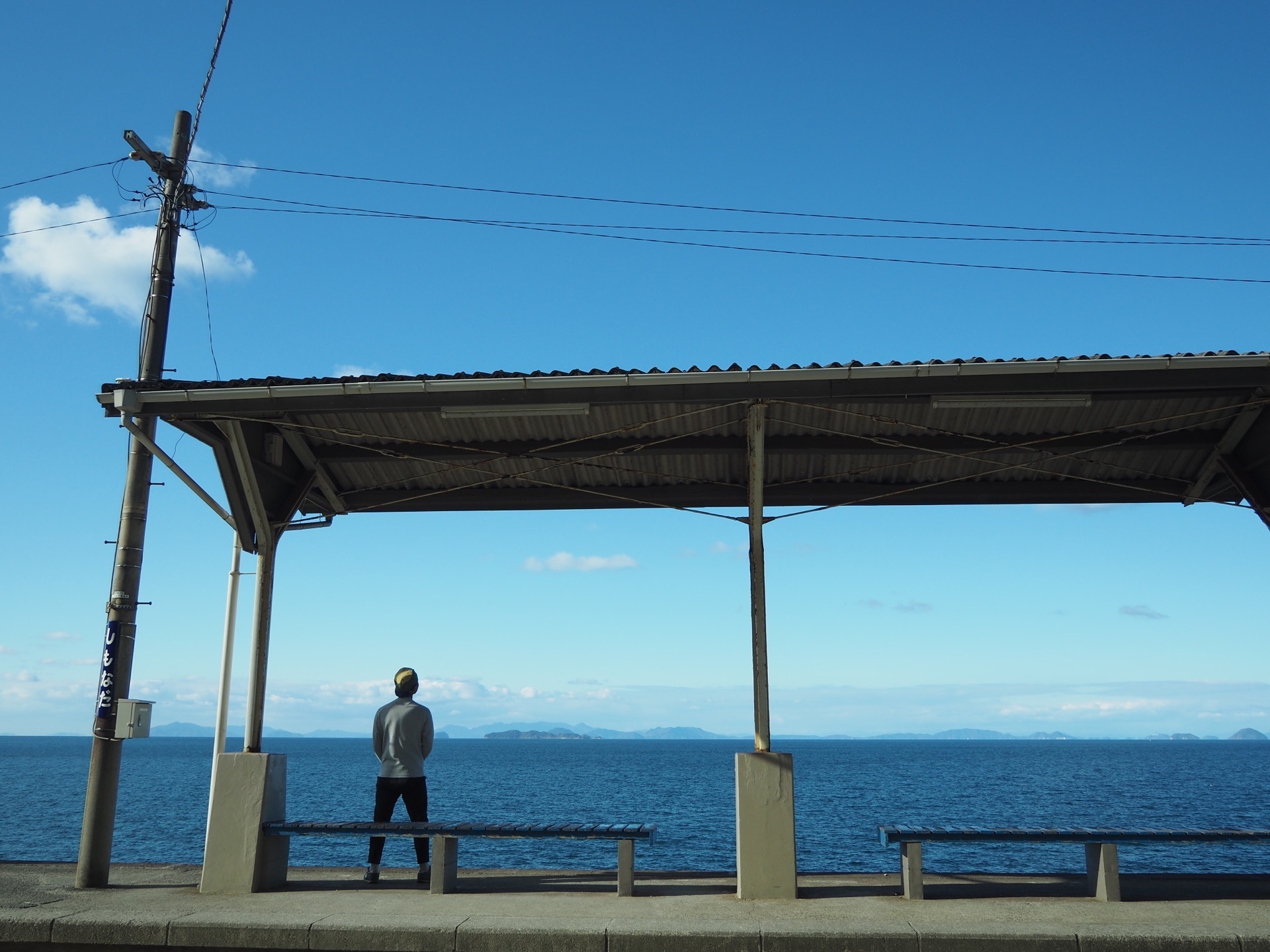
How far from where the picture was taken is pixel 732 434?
9.22 meters

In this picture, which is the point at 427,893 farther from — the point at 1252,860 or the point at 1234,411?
the point at 1252,860

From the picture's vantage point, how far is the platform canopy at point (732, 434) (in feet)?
24.5

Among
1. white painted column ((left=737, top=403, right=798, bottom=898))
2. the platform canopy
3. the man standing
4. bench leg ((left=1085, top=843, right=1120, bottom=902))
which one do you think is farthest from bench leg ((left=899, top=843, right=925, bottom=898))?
the man standing

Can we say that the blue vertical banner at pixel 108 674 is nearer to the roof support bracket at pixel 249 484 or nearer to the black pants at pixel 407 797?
the roof support bracket at pixel 249 484

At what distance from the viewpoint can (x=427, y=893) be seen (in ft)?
25.7

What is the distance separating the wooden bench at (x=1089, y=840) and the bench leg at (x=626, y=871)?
1.85 metres

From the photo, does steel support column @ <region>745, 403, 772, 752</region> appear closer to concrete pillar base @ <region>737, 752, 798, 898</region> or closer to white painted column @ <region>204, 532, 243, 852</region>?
concrete pillar base @ <region>737, 752, 798, 898</region>

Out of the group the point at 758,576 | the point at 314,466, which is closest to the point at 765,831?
the point at 758,576

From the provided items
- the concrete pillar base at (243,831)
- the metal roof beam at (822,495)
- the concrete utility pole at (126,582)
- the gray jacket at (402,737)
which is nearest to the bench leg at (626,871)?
the gray jacket at (402,737)

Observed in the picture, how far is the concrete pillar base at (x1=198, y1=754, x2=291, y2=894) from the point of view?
313 inches

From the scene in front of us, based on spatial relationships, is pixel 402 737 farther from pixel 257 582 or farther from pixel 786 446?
pixel 786 446

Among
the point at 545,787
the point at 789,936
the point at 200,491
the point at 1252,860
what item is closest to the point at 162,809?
the point at 545,787

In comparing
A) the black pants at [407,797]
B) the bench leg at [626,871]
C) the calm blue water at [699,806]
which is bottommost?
the calm blue water at [699,806]

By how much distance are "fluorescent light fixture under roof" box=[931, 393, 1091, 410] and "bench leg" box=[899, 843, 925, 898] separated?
323 cm
